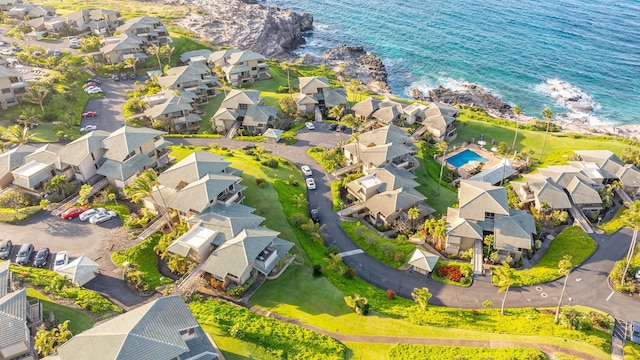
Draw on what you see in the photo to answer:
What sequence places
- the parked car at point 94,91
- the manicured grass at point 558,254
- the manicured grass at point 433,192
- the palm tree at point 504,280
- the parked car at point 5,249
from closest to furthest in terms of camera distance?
1. the palm tree at point 504,280
2. the parked car at point 5,249
3. the manicured grass at point 558,254
4. the manicured grass at point 433,192
5. the parked car at point 94,91

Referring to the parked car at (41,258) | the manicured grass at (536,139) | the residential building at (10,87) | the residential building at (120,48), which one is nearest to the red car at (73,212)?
the parked car at (41,258)

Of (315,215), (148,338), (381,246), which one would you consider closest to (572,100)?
(381,246)

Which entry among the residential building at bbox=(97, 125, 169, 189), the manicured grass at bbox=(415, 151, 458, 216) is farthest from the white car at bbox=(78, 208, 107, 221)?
the manicured grass at bbox=(415, 151, 458, 216)

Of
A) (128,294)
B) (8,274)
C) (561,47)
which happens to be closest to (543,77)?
(561,47)

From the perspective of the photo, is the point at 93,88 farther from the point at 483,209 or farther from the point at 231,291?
the point at 483,209

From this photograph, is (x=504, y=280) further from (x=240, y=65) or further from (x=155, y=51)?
(x=155, y=51)

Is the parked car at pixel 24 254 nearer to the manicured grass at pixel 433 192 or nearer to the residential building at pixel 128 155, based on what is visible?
the residential building at pixel 128 155
